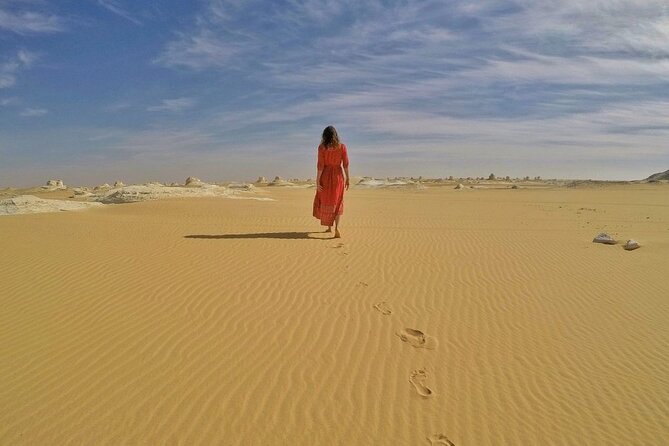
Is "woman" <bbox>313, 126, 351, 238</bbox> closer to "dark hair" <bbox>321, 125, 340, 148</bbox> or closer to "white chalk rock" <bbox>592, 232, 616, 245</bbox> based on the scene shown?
"dark hair" <bbox>321, 125, 340, 148</bbox>

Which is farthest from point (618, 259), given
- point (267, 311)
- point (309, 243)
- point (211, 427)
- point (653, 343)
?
point (211, 427)

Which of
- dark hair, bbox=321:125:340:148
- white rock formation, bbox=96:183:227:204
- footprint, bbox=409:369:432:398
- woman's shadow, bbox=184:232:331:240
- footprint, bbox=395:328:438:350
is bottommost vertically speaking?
footprint, bbox=409:369:432:398

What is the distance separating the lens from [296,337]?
13.9ft

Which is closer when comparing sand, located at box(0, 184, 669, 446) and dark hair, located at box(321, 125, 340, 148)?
sand, located at box(0, 184, 669, 446)

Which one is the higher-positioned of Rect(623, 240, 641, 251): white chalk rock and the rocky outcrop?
the rocky outcrop

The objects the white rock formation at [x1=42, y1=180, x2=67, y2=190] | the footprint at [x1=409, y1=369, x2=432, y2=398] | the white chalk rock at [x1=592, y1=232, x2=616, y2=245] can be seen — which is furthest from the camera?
the white rock formation at [x1=42, y1=180, x2=67, y2=190]

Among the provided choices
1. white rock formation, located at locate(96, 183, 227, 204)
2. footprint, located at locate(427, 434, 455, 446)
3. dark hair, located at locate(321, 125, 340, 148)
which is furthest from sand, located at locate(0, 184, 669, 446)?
white rock formation, located at locate(96, 183, 227, 204)

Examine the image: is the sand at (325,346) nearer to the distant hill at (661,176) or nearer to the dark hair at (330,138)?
the dark hair at (330,138)

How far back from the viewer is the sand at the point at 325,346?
2965 mm

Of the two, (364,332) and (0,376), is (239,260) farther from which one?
(0,376)

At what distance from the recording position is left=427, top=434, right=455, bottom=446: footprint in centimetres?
280

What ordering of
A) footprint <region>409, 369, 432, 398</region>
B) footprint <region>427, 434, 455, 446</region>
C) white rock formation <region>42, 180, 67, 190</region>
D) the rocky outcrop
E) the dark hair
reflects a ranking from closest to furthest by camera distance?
footprint <region>427, 434, 455, 446</region>, footprint <region>409, 369, 432, 398</region>, the dark hair, white rock formation <region>42, 180, 67, 190</region>, the rocky outcrop

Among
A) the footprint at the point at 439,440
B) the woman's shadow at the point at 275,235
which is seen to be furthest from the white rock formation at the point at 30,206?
the footprint at the point at 439,440

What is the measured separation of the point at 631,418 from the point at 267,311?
139 inches
